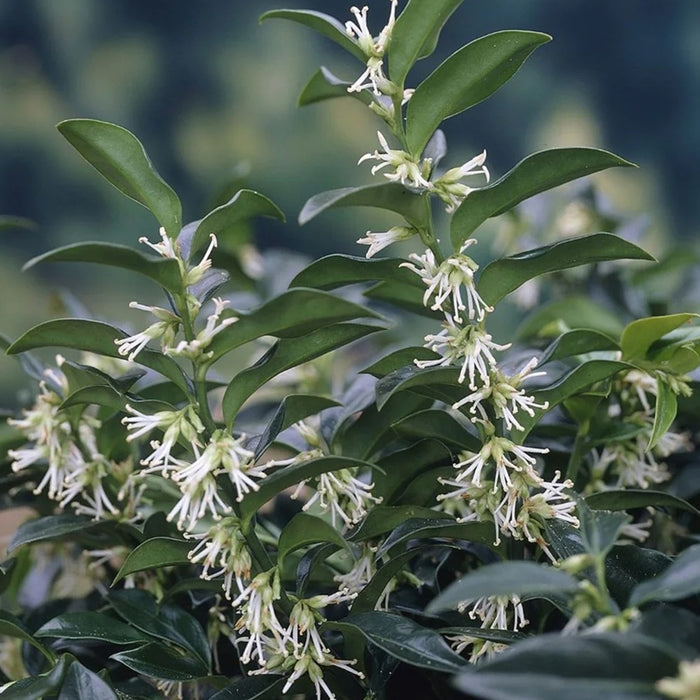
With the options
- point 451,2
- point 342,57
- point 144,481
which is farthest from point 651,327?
point 342,57

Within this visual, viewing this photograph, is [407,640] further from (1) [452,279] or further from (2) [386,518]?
(1) [452,279]

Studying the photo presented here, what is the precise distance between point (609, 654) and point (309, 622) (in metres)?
0.22

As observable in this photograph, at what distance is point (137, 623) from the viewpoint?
0.58 meters

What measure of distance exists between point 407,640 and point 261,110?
5.05ft

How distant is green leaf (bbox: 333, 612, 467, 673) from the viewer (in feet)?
1.50

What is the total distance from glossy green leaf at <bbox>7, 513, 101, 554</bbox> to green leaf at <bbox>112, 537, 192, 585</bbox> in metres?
0.09

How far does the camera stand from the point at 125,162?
1.66 feet

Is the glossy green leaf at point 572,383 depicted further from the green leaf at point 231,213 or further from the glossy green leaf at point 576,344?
the green leaf at point 231,213

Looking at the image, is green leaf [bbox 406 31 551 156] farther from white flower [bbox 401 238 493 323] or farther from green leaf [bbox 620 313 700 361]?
green leaf [bbox 620 313 700 361]

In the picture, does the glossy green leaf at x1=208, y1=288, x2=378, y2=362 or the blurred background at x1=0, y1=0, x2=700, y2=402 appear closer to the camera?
the glossy green leaf at x1=208, y1=288, x2=378, y2=362

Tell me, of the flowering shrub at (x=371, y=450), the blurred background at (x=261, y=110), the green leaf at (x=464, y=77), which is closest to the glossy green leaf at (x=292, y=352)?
the flowering shrub at (x=371, y=450)

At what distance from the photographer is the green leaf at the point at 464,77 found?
0.51m

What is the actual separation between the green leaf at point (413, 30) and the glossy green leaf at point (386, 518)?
24 cm

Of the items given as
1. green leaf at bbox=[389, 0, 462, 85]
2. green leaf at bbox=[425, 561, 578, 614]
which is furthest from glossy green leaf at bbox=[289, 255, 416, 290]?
green leaf at bbox=[425, 561, 578, 614]
